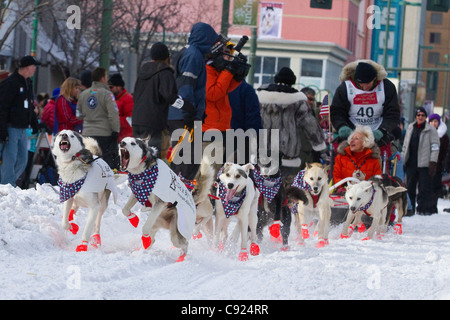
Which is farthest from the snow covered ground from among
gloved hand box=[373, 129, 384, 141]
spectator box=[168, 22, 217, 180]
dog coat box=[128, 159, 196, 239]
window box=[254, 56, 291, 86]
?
window box=[254, 56, 291, 86]

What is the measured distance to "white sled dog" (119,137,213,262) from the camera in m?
7.57

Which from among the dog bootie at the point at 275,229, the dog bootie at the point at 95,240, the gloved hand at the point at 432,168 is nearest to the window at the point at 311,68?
the gloved hand at the point at 432,168

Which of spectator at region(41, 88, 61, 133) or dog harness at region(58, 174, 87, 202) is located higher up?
spectator at region(41, 88, 61, 133)

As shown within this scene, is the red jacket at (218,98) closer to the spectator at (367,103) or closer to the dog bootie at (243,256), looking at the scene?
the dog bootie at (243,256)

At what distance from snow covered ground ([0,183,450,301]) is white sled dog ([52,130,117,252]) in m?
0.24

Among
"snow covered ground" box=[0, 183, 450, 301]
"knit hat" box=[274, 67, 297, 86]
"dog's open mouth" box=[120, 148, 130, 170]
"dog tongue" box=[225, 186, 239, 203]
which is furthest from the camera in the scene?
"knit hat" box=[274, 67, 297, 86]

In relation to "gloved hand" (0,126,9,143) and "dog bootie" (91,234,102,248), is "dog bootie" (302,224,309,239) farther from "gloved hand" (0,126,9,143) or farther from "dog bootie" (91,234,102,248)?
"gloved hand" (0,126,9,143)

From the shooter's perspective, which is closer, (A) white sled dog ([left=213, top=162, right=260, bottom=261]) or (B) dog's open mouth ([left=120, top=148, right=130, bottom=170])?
(B) dog's open mouth ([left=120, top=148, right=130, bottom=170])

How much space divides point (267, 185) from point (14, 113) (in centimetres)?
393

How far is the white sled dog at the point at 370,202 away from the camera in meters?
10.7

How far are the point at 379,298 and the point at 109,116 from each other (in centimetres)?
670

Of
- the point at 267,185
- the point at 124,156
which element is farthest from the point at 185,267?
the point at 267,185

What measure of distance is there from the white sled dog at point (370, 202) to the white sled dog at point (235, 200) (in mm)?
2089
